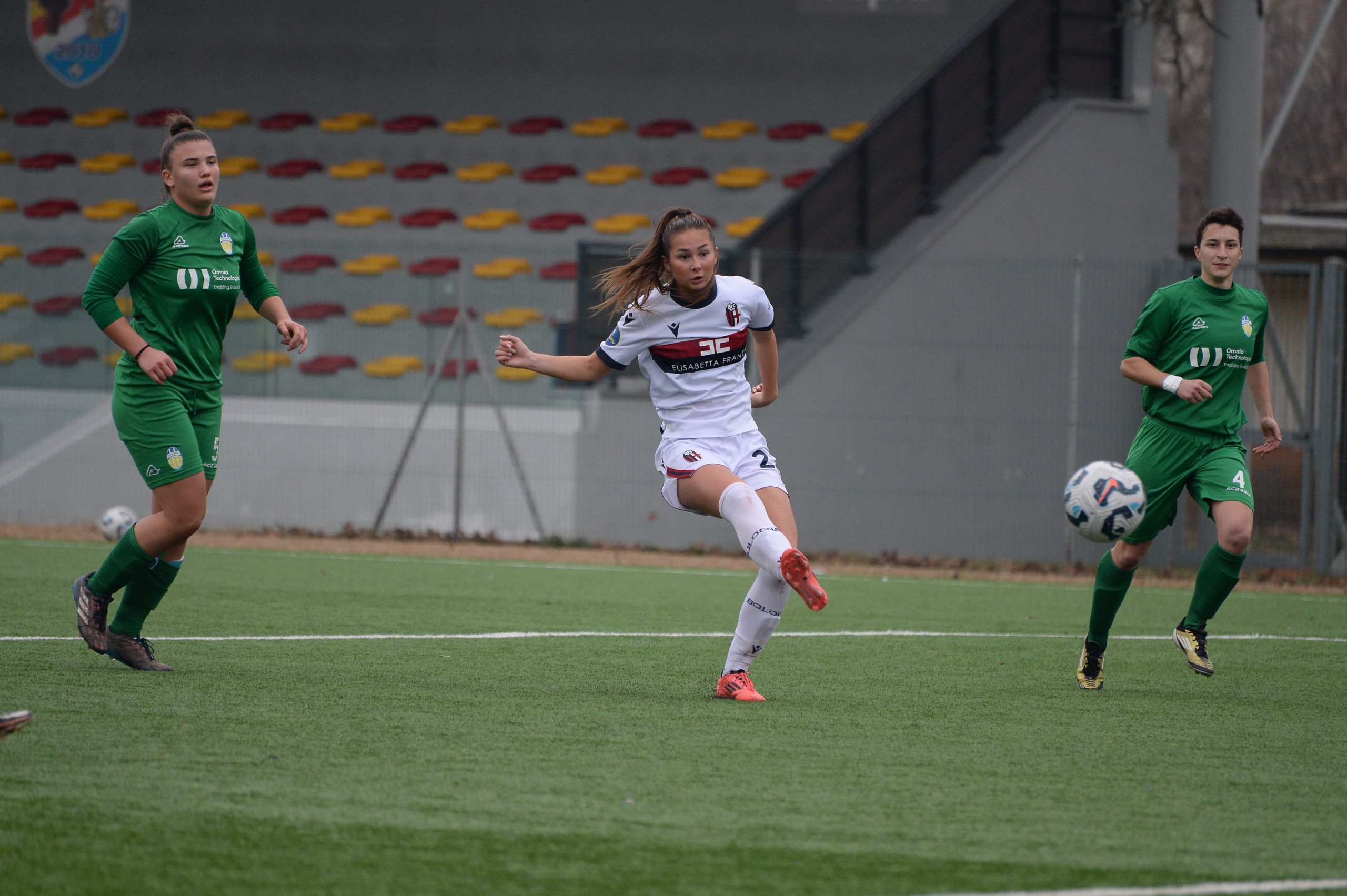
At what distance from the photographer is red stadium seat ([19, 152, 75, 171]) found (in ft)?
72.9

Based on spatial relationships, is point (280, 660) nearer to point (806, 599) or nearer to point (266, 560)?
point (806, 599)

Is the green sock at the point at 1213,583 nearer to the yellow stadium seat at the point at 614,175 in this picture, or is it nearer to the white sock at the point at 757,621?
the white sock at the point at 757,621

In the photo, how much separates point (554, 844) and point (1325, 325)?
1147cm

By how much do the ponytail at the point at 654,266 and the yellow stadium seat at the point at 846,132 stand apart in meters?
15.5

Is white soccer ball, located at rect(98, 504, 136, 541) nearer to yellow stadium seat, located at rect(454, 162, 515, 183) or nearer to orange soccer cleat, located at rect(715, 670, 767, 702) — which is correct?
orange soccer cleat, located at rect(715, 670, 767, 702)

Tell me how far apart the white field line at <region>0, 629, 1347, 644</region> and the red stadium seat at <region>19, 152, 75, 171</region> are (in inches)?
708

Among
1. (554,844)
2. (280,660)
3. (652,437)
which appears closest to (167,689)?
(280,660)

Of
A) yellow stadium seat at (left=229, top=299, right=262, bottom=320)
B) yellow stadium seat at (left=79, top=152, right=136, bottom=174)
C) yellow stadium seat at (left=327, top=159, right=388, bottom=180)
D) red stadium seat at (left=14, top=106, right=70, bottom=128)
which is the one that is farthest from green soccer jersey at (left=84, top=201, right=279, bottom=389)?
red stadium seat at (left=14, top=106, right=70, bottom=128)

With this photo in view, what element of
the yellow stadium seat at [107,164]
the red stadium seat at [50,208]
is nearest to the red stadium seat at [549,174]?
the yellow stadium seat at [107,164]

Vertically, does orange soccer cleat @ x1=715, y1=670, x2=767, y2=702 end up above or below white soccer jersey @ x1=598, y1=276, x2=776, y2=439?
below

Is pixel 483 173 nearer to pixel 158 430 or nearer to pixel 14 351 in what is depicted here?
pixel 14 351

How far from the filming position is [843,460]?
13719 millimetres

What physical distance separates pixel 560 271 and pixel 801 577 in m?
9.96

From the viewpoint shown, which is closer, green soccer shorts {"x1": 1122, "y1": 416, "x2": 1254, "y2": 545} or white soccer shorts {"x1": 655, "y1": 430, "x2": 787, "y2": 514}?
white soccer shorts {"x1": 655, "y1": 430, "x2": 787, "y2": 514}
